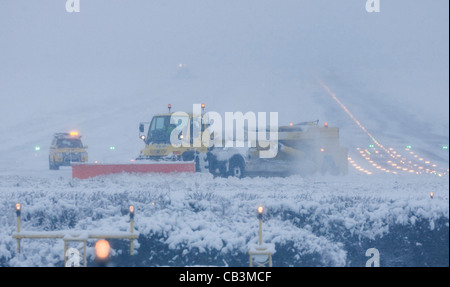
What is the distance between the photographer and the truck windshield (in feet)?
69.4

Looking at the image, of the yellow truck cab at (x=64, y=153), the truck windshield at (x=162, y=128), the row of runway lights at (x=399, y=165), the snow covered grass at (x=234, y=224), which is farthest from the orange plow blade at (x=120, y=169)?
the yellow truck cab at (x=64, y=153)

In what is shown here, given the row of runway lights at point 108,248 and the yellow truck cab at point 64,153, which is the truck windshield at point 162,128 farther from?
the row of runway lights at point 108,248

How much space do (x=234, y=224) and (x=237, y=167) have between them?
29.1 feet

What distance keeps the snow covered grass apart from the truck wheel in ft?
19.4

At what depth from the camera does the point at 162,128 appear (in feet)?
70.0

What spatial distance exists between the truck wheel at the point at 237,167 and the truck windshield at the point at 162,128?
212cm

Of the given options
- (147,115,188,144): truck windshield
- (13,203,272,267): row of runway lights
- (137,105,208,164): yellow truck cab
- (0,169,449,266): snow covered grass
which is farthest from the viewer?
(147,115,188,144): truck windshield

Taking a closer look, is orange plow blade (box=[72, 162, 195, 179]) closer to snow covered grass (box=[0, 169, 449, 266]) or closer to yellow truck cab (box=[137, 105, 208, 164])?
yellow truck cab (box=[137, 105, 208, 164])

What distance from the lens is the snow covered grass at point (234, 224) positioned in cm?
1098

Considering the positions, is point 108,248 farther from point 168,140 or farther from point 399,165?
point 399,165

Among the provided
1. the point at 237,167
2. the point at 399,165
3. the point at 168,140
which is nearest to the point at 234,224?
the point at 237,167

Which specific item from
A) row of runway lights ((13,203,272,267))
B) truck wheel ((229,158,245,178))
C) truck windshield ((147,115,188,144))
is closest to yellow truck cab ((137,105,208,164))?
truck windshield ((147,115,188,144))
